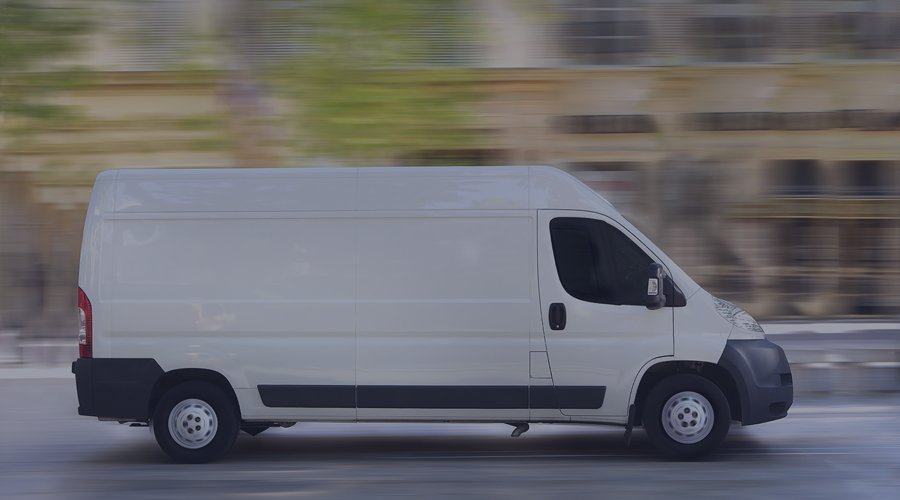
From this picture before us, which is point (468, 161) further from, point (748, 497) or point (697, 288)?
point (748, 497)

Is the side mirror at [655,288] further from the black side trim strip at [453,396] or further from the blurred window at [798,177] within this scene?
the blurred window at [798,177]

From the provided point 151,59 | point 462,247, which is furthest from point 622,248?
point 151,59

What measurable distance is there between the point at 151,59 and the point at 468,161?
17.6 ft

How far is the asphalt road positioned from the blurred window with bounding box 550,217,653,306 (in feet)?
4.04

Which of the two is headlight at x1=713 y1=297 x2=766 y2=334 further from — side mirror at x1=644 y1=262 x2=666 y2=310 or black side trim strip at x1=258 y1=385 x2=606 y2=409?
black side trim strip at x1=258 y1=385 x2=606 y2=409

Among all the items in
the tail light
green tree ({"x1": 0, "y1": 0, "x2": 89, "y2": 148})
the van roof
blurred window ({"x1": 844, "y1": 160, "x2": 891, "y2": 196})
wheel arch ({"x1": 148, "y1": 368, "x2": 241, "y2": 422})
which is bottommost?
wheel arch ({"x1": 148, "y1": 368, "x2": 241, "y2": 422})

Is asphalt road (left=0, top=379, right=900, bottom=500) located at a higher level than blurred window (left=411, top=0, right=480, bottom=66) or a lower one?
lower

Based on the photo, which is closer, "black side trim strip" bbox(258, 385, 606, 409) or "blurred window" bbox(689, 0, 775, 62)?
"black side trim strip" bbox(258, 385, 606, 409)

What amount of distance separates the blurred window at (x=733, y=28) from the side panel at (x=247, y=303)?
1074 cm

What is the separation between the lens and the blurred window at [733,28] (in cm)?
1736

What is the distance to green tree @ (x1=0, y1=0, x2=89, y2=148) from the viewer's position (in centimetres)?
1196

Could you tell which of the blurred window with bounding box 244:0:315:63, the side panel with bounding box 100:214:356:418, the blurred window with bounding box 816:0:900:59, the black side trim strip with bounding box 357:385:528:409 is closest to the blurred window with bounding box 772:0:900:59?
the blurred window with bounding box 816:0:900:59

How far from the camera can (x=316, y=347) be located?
8.03 metres

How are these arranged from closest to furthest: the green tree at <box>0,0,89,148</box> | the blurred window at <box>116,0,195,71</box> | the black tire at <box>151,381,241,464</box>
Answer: the black tire at <box>151,381,241,464</box>, the green tree at <box>0,0,89,148</box>, the blurred window at <box>116,0,195,71</box>
